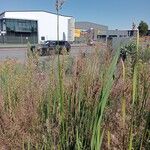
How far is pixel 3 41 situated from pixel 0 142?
58.1 m

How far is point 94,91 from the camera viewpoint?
65.7 inches

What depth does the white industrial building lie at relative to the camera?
63.1 meters

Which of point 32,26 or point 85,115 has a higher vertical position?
point 32,26

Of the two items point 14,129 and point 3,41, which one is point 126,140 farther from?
point 3,41

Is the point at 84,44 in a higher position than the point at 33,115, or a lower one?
higher

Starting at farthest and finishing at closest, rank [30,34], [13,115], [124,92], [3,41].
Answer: [30,34] → [3,41] → [13,115] → [124,92]

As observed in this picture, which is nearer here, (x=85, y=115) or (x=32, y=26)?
(x=85, y=115)

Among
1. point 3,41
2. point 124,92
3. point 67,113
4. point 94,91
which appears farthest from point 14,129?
point 3,41

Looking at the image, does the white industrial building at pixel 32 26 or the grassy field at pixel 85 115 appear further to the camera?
the white industrial building at pixel 32 26

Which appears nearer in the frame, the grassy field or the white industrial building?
the grassy field

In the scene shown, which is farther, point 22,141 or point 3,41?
point 3,41

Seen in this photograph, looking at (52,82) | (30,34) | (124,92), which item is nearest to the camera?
(124,92)

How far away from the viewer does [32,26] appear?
224 ft

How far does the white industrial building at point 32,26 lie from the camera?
2483 inches
